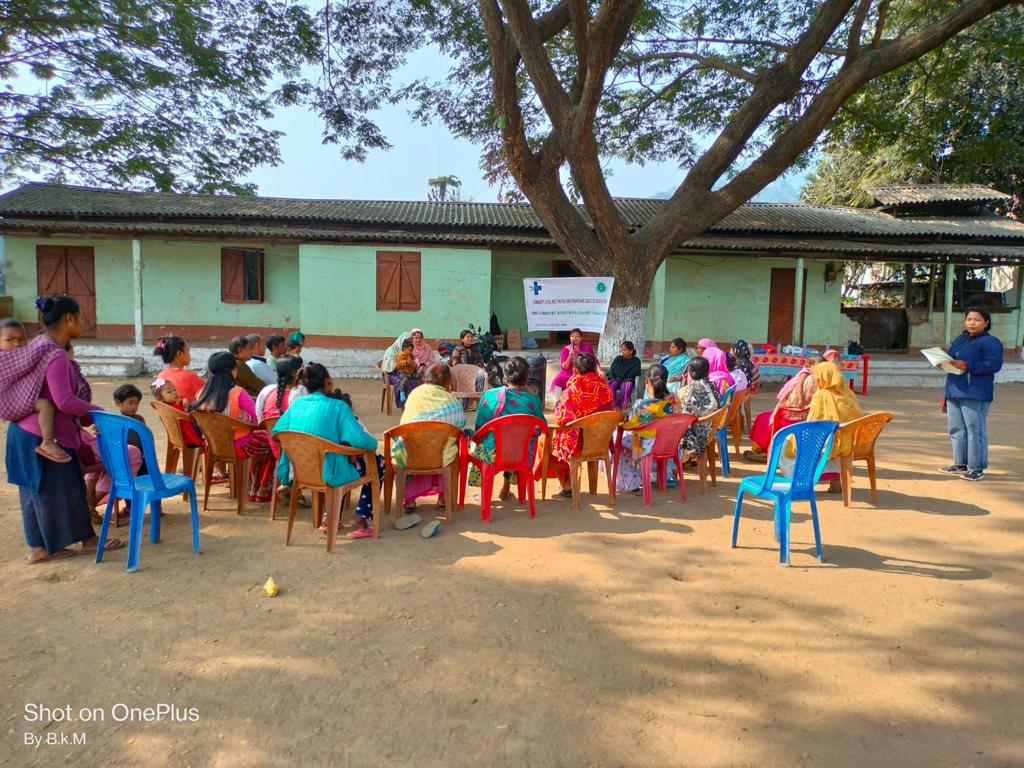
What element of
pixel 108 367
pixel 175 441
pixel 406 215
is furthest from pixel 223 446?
pixel 406 215

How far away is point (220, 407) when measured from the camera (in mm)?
4434

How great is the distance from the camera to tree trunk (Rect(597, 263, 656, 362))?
→ 843cm

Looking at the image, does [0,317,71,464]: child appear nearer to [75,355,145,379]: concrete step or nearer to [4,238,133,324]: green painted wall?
[75,355,145,379]: concrete step

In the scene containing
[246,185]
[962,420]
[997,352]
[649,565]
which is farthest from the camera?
[246,185]

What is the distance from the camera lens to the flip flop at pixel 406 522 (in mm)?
4254

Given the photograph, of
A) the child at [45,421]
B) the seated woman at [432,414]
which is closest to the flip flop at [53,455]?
the child at [45,421]

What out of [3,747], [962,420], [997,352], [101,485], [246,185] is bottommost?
[3,747]

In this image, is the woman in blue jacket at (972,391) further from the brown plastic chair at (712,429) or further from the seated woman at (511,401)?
the seated woman at (511,401)

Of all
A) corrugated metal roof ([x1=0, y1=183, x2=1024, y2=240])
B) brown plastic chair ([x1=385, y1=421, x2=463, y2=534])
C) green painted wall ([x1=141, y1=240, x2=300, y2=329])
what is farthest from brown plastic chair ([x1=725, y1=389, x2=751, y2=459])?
green painted wall ([x1=141, y1=240, x2=300, y2=329])

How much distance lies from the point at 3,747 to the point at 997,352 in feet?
22.9

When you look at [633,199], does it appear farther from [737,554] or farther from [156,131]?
[737,554]

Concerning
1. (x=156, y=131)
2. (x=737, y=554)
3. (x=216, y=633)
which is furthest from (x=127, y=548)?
(x=156, y=131)

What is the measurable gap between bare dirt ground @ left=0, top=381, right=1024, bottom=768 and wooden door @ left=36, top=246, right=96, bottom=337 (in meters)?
12.7

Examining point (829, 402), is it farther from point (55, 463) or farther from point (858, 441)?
point (55, 463)
